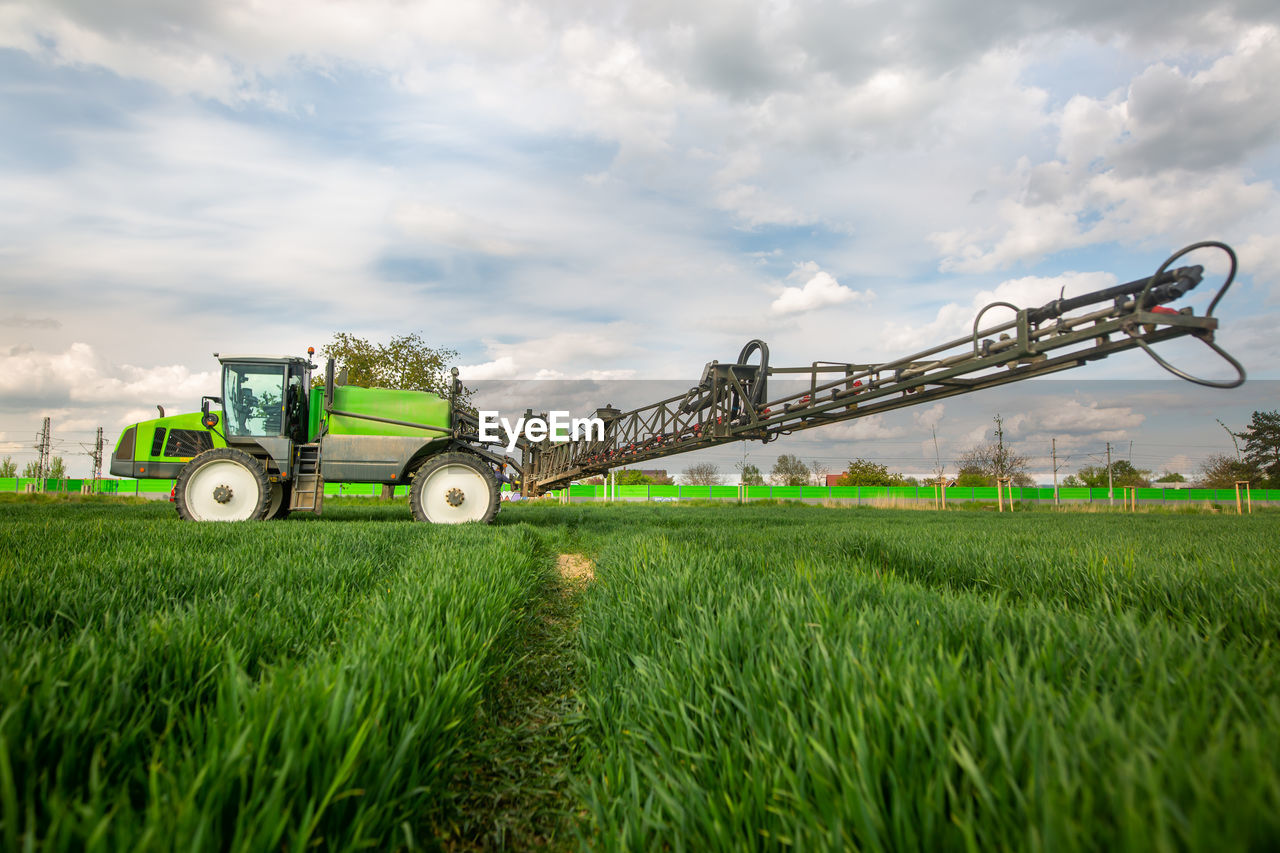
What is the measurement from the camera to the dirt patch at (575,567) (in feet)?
22.0

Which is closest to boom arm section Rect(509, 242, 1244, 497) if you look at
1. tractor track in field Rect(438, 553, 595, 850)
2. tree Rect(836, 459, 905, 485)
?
tractor track in field Rect(438, 553, 595, 850)

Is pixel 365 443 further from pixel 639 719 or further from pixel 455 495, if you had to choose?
pixel 639 719

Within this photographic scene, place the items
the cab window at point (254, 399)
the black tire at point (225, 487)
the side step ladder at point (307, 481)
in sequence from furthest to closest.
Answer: the side step ladder at point (307, 481)
the cab window at point (254, 399)
the black tire at point (225, 487)

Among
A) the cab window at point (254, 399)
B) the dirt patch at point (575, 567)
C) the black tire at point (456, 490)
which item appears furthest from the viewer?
the black tire at point (456, 490)

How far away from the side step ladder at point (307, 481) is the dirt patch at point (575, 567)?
4769mm

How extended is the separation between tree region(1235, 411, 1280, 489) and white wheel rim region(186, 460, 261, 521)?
253 ft

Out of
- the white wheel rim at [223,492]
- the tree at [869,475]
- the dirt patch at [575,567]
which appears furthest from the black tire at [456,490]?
the tree at [869,475]

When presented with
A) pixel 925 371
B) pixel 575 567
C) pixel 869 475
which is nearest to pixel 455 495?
pixel 575 567

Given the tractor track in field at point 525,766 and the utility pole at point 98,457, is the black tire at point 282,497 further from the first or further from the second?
the utility pole at point 98,457

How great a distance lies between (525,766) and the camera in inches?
89.4

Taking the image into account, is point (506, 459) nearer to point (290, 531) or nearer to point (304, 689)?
point (290, 531)

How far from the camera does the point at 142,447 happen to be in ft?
33.2

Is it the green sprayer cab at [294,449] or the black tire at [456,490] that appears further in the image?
the black tire at [456,490]

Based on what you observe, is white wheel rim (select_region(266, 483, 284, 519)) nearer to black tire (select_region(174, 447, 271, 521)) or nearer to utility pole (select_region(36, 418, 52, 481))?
black tire (select_region(174, 447, 271, 521))
